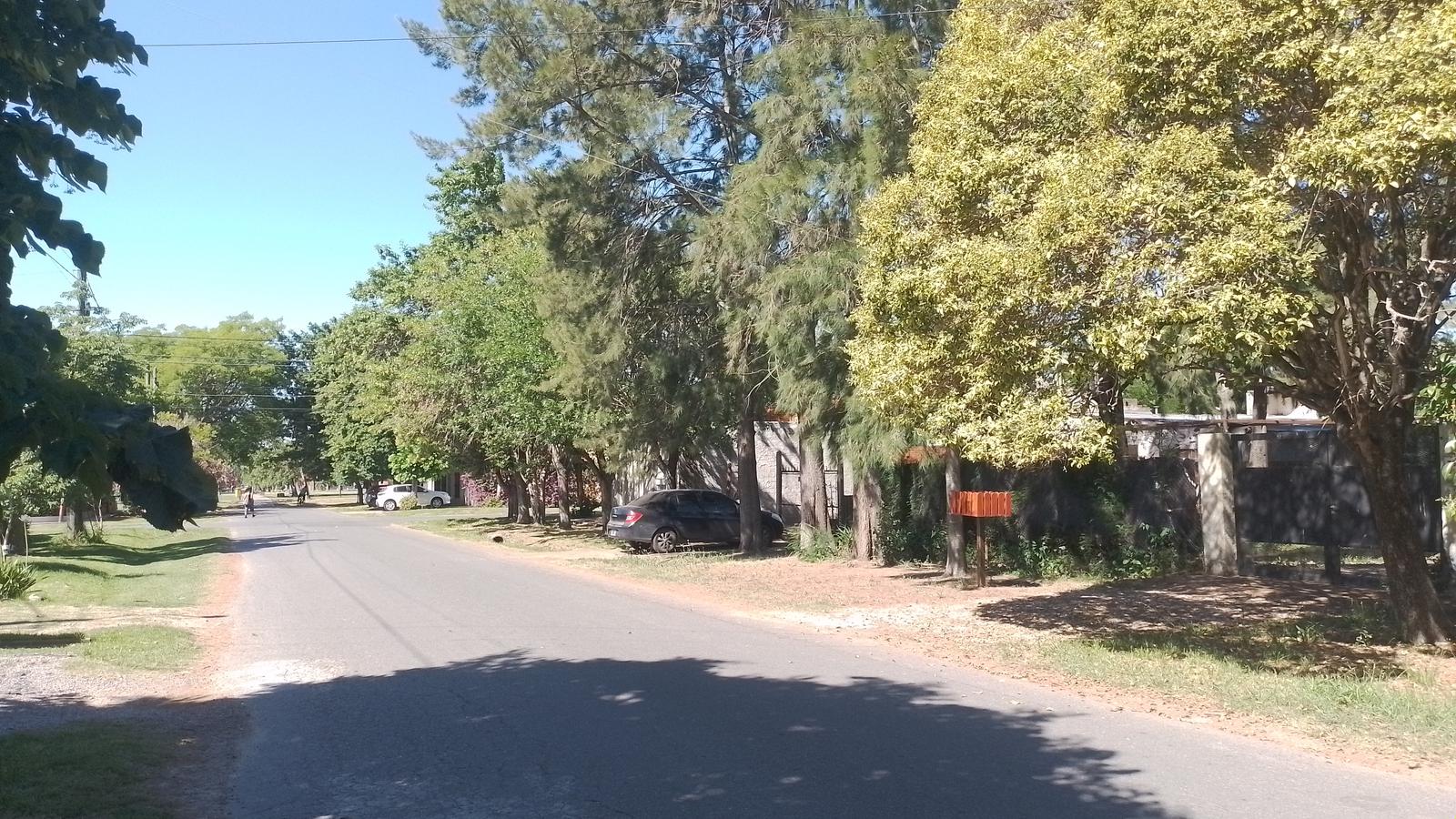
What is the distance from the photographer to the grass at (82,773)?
5965 millimetres

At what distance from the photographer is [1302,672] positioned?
9781mm

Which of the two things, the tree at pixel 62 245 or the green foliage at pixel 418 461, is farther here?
the green foliage at pixel 418 461

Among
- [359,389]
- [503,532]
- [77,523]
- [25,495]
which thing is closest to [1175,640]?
[25,495]

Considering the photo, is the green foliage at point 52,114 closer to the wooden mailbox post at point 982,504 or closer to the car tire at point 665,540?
the wooden mailbox post at point 982,504

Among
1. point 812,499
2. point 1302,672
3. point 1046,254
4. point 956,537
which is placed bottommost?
point 1302,672

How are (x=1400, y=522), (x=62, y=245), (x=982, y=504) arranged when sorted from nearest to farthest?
(x=62, y=245), (x=1400, y=522), (x=982, y=504)

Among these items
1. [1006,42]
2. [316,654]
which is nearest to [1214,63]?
[1006,42]

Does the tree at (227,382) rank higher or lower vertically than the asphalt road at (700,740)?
higher

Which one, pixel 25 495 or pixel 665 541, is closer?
pixel 25 495

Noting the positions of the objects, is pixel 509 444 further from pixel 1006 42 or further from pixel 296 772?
pixel 296 772

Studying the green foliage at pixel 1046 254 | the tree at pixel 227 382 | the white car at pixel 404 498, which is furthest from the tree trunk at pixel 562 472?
the tree at pixel 227 382

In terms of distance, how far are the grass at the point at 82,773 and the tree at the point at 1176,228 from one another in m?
6.85

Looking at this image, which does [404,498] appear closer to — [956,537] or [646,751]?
[956,537]

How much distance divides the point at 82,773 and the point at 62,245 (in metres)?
3.48
